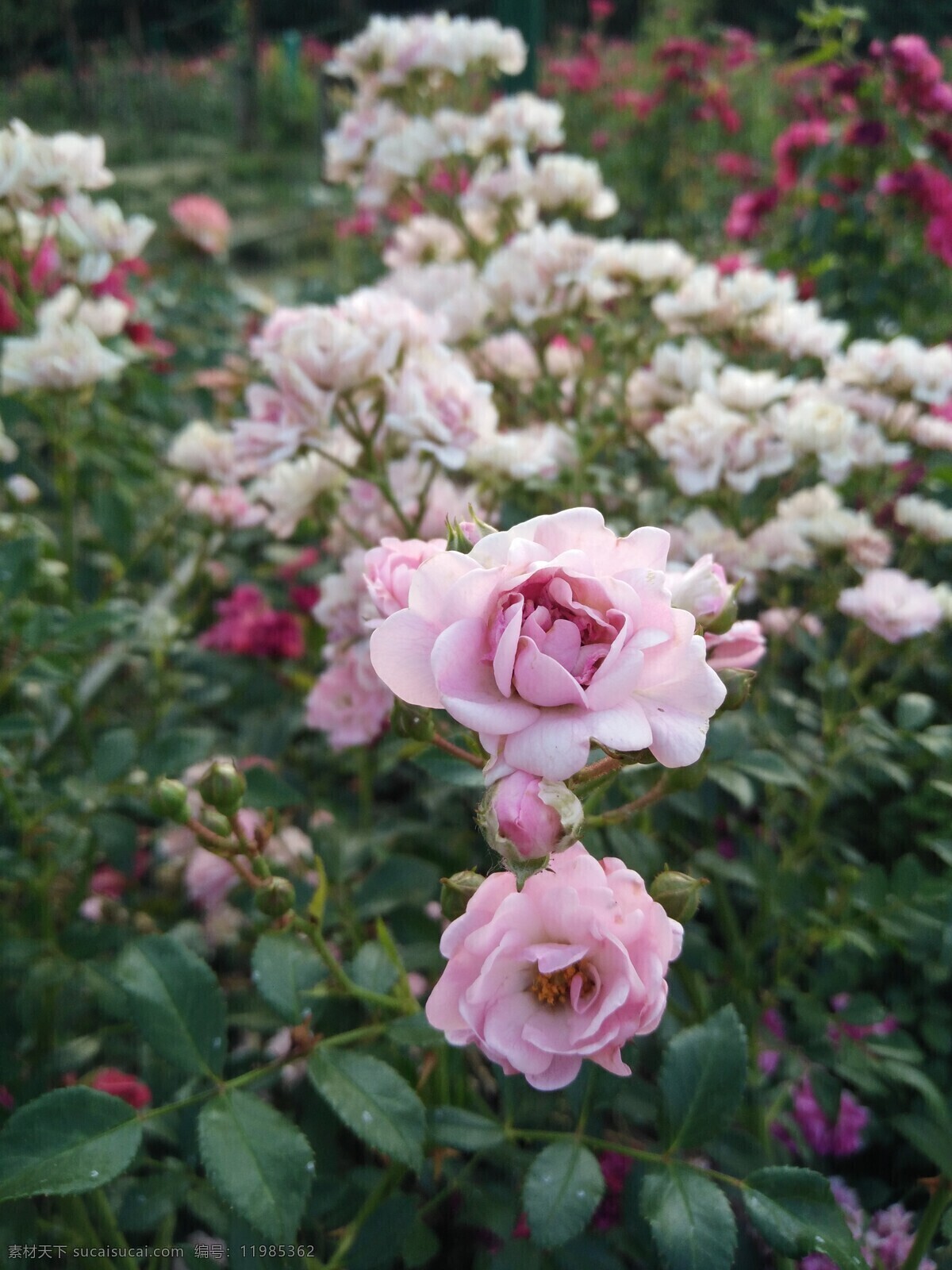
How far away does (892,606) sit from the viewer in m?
0.97

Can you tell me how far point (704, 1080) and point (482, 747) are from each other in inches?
10.9

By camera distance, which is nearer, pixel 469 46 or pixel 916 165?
pixel 469 46

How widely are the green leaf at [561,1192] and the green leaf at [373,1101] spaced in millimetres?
73

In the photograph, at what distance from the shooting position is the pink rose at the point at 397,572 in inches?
21.1

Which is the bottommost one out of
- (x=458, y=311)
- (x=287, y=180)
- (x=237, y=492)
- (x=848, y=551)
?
(x=287, y=180)

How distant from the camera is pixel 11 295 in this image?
4.04 feet

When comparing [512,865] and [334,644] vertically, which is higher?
[512,865]

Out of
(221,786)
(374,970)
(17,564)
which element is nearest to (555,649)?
(221,786)

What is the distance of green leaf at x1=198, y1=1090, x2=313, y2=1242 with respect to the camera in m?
0.53

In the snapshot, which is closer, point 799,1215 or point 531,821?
point 531,821

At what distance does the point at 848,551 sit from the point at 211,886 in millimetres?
791

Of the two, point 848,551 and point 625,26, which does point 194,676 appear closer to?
point 848,551

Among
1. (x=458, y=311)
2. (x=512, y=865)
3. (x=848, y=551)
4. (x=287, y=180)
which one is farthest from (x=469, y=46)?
(x=287, y=180)

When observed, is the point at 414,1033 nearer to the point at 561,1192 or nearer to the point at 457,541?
the point at 561,1192
